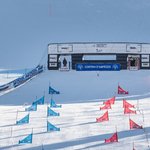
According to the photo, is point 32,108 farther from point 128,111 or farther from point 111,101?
point 128,111

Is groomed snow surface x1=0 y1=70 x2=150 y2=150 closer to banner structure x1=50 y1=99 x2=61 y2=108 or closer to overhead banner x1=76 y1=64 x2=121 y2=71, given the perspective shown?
banner structure x1=50 y1=99 x2=61 y2=108

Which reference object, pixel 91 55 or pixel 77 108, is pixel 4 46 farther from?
pixel 77 108

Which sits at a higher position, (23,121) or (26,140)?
(23,121)

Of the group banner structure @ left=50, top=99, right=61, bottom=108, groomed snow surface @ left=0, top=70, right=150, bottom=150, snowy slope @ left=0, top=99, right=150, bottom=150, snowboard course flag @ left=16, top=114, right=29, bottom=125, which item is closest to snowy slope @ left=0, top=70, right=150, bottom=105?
groomed snow surface @ left=0, top=70, right=150, bottom=150

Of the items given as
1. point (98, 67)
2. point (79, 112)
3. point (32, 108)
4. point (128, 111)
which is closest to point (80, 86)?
point (98, 67)

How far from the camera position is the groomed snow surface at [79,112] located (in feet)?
52.3

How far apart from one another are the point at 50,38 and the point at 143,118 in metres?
8.71

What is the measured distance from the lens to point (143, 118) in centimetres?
1758

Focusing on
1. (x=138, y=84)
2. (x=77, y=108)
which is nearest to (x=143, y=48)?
(x=138, y=84)

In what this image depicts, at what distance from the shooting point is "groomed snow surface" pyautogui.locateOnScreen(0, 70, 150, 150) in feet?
52.3

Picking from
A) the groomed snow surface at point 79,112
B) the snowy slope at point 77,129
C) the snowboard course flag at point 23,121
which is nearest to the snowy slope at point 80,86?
the groomed snow surface at point 79,112

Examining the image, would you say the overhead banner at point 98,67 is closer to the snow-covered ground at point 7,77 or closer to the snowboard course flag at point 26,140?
the snow-covered ground at point 7,77

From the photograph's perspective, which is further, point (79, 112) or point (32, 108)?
point (32, 108)

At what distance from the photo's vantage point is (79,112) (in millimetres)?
18188
